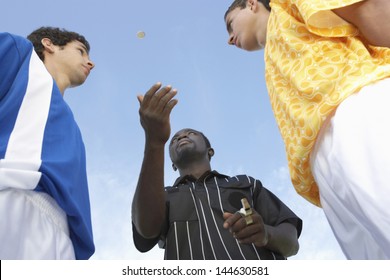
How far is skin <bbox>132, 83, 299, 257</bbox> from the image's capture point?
2604 mm

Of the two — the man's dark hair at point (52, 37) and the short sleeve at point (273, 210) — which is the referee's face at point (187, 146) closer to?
the short sleeve at point (273, 210)

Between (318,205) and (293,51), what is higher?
(293,51)

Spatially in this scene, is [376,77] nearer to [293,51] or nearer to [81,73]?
[293,51]

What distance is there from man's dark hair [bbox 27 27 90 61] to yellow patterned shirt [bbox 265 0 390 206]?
1553 mm

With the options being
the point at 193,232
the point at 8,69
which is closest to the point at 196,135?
the point at 193,232

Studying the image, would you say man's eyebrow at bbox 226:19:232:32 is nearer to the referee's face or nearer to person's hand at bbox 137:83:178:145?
person's hand at bbox 137:83:178:145

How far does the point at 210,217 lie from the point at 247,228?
Answer: 1.04 ft

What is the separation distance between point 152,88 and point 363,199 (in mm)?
1478

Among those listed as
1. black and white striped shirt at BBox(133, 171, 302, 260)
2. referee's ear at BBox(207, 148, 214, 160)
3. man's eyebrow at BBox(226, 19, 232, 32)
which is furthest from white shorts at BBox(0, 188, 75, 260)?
referee's ear at BBox(207, 148, 214, 160)

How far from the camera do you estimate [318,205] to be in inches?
75.2

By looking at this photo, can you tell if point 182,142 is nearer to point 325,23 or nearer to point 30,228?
point 30,228

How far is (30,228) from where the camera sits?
1.84m

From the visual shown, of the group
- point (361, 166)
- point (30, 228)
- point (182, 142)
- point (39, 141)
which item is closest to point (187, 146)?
point (182, 142)

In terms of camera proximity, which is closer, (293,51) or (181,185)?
(293,51)
